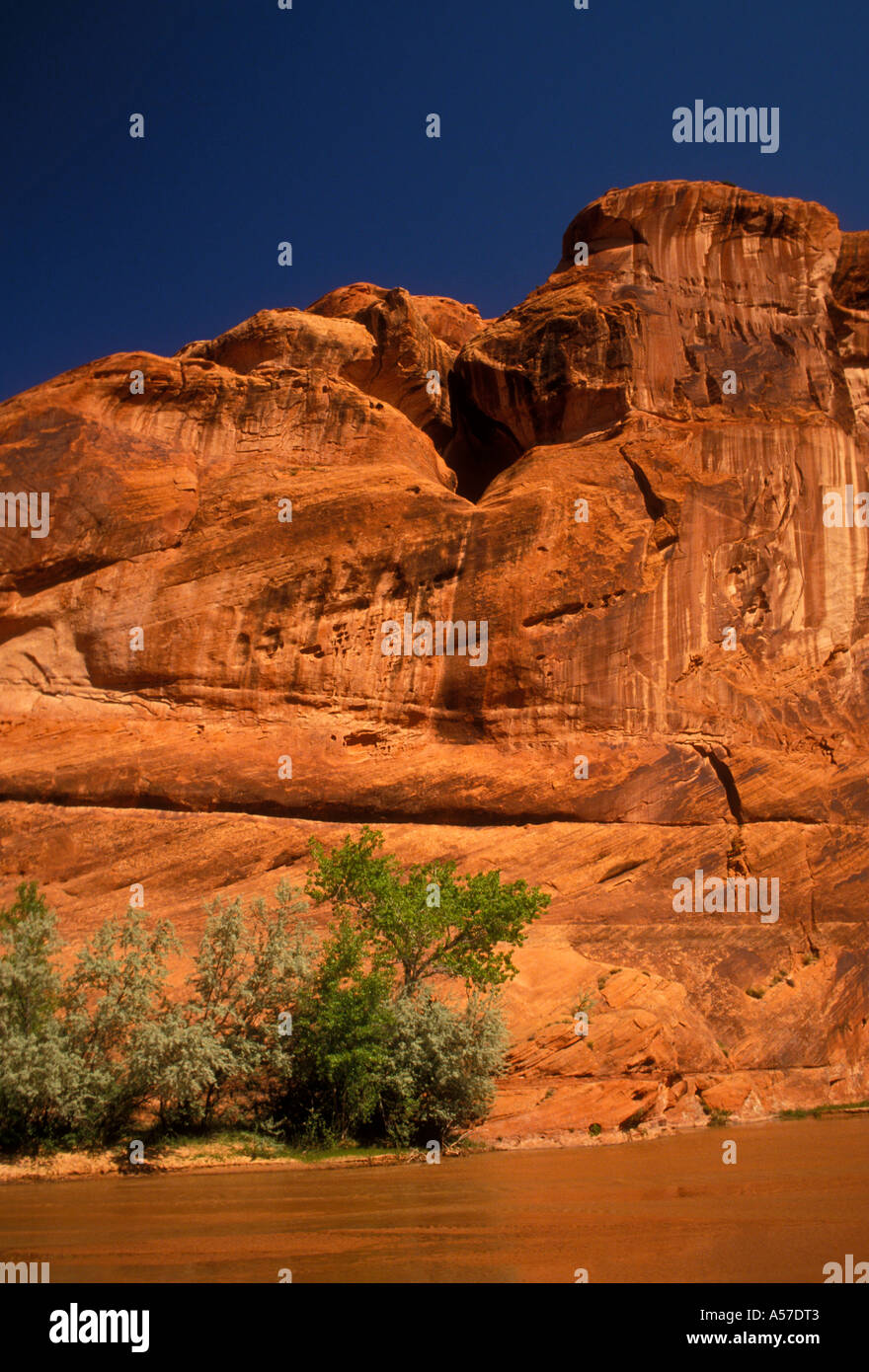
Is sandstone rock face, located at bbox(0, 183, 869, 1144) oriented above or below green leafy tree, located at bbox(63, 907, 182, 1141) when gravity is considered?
above

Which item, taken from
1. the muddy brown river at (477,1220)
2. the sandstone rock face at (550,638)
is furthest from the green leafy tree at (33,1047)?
the sandstone rock face at (550,638)

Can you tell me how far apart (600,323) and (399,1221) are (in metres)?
30.7

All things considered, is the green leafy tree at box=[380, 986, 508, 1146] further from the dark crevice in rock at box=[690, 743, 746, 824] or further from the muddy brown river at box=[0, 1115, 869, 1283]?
the dark crevice in rock at box=[690, 743, 746, 824]

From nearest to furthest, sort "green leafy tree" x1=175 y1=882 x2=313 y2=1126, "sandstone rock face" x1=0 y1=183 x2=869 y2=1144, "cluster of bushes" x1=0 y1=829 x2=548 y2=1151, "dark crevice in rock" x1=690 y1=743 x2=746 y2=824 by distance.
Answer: "cluster of bushes" x1=0 y1=829 x2=548 y2=1151 → "green leafy tree" x1=175 y1=882 x2=313 y2=1126 → "sandstone rock face" x1=0 y1=183 x2=869 y2=1144 → "dark crevice in rock" x1=690 y1=743 x2=746 y2=824

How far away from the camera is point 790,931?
28.4m

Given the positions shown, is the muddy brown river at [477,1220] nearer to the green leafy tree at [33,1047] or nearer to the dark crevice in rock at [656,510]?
the green leafy tree at [33,1047]

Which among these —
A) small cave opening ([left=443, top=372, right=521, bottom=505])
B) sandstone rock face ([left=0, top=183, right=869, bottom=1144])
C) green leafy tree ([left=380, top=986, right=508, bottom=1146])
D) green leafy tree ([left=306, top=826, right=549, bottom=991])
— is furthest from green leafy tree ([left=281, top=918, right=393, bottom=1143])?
small cave opening ([left=443, top=372, right=521, bottom=505])

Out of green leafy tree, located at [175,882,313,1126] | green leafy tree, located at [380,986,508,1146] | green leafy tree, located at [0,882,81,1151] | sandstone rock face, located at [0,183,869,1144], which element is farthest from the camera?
sandstone rock face, located at [0,183,869,1144]

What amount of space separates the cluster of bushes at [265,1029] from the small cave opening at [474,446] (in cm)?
2218

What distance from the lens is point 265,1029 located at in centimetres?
2164

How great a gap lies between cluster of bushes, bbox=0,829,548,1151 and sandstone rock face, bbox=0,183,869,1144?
2444 mm

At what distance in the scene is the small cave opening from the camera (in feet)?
140

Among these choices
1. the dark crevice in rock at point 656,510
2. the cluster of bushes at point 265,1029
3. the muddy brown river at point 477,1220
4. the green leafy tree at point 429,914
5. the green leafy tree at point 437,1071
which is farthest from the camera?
the dark crevice in rock at point 656,510

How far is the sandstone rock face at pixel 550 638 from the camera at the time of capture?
90.2ft
